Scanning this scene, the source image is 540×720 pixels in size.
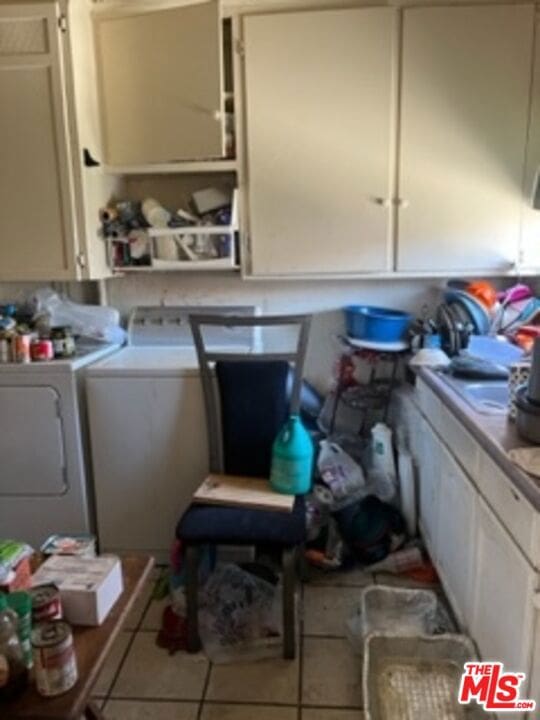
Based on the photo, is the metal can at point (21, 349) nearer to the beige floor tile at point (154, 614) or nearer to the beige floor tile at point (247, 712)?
Answer: the beige floor tile at point (154, 614)

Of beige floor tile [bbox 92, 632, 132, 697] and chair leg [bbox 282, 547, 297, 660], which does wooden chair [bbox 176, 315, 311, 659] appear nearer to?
chair leg [bbox 282, 547, 297, 660]

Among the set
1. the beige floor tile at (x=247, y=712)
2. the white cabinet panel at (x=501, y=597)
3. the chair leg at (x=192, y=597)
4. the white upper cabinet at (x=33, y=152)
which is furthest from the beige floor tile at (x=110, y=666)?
the white upper cabinet at (x=33, y=152)

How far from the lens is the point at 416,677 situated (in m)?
1.71

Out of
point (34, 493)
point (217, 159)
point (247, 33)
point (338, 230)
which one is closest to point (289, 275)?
point (338, 230)

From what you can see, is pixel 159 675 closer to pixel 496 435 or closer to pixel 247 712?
pixel 247 712

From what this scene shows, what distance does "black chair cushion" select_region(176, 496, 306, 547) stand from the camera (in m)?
1.79

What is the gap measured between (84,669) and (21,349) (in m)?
1.53

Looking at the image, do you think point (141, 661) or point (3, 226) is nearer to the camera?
point (141, 661)

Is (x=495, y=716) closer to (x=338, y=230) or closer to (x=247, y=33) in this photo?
(x=338, y=230)

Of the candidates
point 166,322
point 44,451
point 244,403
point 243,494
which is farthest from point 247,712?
point 166,322

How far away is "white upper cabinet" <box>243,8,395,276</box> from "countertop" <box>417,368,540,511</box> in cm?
85

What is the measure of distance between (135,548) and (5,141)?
1826 mm

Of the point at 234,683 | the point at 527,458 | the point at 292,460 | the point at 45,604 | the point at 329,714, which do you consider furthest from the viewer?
the point at 292,460

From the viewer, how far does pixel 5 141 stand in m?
2.30
